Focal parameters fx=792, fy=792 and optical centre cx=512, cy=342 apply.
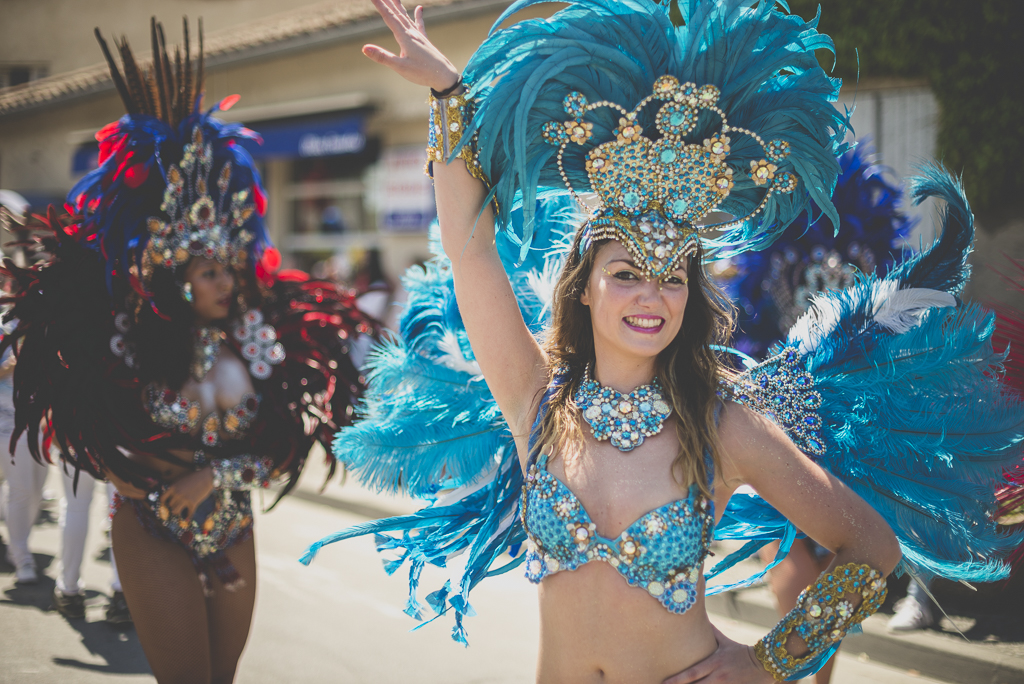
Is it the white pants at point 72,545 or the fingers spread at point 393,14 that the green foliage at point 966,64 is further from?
the white pants at point 72,545

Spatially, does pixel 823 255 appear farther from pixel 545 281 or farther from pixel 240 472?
pixel 240 472

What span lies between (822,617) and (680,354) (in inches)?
26.5

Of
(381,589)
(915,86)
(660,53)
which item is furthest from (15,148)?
(660,53)

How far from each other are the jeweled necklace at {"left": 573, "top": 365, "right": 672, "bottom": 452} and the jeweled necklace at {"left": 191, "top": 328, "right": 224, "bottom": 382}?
191cm

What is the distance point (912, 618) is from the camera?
4.23 metres

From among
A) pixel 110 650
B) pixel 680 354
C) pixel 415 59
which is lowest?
pixel 110 650

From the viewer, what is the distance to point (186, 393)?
3174mm

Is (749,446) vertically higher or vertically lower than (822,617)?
higher

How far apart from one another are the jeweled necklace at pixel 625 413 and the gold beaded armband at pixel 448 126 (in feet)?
2.06

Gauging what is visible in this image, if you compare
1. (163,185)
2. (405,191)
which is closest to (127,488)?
(163,185)

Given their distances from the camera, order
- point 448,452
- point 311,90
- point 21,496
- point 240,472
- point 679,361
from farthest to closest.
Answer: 1. point 311,90
2. point 21,496
3. point 240,472
4. point 448,452
5. point 679,361

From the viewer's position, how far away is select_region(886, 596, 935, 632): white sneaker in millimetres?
4211

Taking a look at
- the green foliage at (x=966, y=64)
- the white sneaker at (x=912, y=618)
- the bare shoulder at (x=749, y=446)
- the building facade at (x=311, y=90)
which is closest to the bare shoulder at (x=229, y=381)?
the bare shoulder at (x=749, y=446)

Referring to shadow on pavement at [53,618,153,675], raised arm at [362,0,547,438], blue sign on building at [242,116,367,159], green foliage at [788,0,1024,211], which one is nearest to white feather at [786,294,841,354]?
raised arm at [362,0,547,438]
